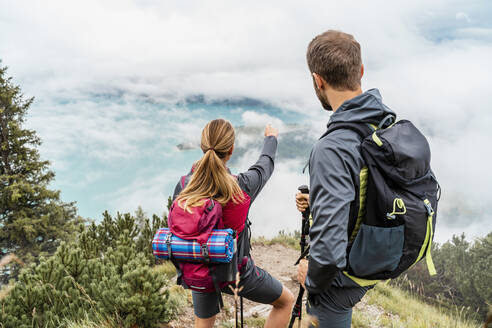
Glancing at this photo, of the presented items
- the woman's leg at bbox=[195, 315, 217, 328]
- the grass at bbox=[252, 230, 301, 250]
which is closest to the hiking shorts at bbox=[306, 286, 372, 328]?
the woman's leg at bbox=[195, 315, 217, 328]

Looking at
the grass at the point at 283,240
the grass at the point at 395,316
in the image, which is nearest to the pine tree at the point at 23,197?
the grass at the point at 283,240

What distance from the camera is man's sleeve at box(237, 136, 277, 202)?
115 inches

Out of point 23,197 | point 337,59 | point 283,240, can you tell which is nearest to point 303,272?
point 337,59

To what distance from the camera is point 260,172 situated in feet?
10.1

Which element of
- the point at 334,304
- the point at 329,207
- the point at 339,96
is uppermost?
the point at 339,96

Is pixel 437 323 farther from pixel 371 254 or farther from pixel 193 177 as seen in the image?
pixel 193 177

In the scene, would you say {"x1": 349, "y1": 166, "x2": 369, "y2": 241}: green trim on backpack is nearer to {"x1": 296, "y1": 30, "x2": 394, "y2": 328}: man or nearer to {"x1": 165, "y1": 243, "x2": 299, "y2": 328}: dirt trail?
{"x1": 296, "y1": 30, "x2": 394, "y2": 328}: man

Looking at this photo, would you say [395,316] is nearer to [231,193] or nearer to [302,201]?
[302,201]

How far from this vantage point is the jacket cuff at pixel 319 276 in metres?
1.84

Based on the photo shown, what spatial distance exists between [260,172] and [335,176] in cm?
130

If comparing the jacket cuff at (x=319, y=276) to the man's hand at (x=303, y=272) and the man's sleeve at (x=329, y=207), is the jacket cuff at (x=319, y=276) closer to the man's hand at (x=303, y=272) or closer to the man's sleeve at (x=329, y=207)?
the man's sleeve at (x=329, y=207)

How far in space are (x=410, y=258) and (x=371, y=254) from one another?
265mm

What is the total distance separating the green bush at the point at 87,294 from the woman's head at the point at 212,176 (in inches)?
62.5

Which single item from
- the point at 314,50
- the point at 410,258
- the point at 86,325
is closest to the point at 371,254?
the point at 410,258
